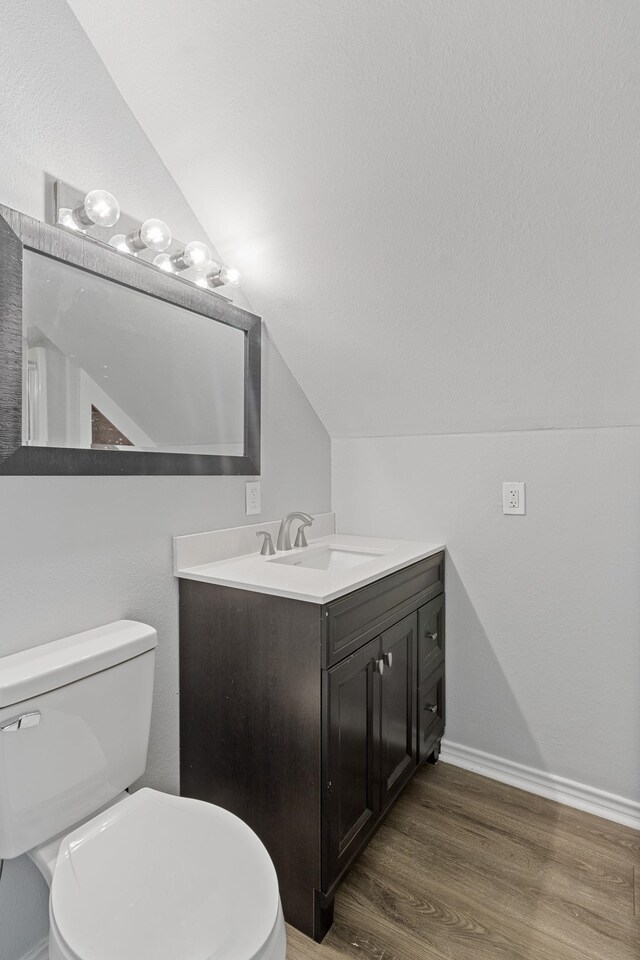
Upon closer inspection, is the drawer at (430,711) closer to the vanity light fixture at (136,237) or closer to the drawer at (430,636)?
the drawer at (430,636)

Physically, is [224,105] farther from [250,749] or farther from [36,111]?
[250,749]

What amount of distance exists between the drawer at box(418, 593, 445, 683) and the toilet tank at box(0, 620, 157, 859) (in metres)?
0.94

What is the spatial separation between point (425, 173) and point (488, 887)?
6.30ft

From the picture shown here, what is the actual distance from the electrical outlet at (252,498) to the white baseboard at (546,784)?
3.97ft

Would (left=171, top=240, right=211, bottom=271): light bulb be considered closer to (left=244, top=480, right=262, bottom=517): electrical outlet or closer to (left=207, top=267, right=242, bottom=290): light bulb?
(left=207, top=267, right=242, bottom=290): light bulb

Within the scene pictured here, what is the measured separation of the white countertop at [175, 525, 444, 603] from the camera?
1.36m

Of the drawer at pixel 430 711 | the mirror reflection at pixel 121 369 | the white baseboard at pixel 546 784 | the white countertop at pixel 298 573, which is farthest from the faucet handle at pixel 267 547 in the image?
the white baseboard at pixel 546 784

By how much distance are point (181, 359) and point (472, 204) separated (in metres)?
0.93

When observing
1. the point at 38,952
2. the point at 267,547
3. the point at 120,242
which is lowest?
the point at 38,952

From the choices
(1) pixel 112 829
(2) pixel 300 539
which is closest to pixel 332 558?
(2) pixel 300 539

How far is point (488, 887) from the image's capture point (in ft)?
4.75

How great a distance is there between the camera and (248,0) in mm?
1170

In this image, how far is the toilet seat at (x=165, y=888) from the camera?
0.84 metres

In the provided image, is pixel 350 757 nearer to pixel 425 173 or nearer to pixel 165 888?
pixel 165 888
